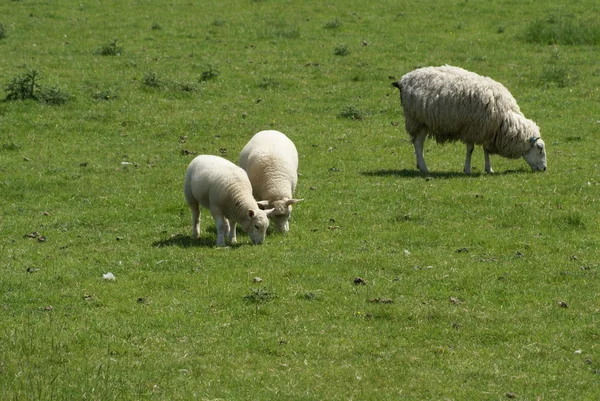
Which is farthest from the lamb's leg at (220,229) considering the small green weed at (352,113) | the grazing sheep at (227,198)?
the small green weed at (352,113)

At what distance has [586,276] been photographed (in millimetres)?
12172

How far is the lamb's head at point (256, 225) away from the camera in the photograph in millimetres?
14109

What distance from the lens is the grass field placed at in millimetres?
9586

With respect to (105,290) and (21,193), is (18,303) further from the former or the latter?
(21,193)

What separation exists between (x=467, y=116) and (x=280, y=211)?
5690 millimetres

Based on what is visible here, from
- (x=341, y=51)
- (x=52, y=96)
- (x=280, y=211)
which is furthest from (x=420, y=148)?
(x=341, y=51)

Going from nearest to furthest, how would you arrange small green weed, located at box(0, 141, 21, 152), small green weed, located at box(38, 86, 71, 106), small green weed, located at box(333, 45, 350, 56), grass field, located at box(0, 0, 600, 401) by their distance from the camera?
grass field, located at box(0, 0, 600, 401)
small green weed, located at box(0, 141, 21, 152)
small green weed, located at box(38, 86, 71, 106)
small green weed, located at box(333, 45, 350, 56)

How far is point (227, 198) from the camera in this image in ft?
46.8

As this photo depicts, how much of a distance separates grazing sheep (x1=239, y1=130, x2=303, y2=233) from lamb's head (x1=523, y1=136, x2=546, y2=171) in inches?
218

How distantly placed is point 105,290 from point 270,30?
20.1 metres

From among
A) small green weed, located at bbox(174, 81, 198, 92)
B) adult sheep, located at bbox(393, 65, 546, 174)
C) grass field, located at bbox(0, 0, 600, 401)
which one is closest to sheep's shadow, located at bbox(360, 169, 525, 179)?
grass field, located at bbox(0, 0, 600, 401)

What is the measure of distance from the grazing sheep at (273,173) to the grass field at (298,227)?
1.59 feet

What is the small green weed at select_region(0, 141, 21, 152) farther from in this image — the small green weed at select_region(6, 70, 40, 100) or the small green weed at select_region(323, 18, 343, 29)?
the small green weed at select_region(323, 18, 343, 29)

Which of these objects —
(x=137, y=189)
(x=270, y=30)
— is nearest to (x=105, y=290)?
(x=137, y=189)
